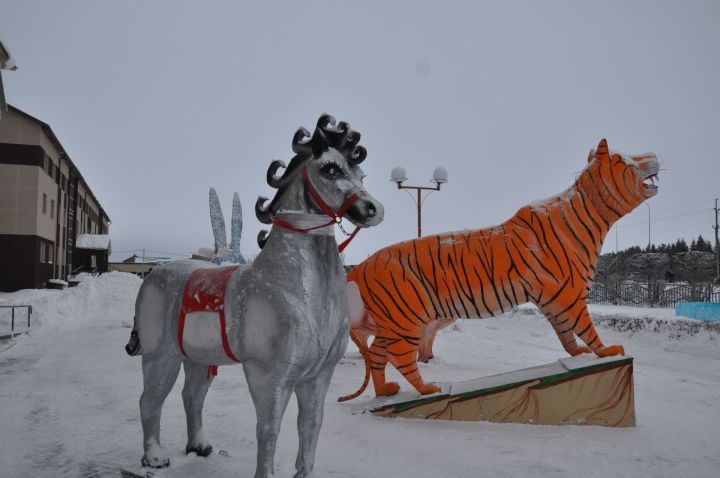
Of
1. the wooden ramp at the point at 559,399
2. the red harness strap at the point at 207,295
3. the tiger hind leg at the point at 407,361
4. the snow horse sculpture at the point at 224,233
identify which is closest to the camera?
the red harness strap at the point at 207,295

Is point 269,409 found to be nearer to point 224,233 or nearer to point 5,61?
point 224,233

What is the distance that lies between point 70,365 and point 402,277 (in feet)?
17.1

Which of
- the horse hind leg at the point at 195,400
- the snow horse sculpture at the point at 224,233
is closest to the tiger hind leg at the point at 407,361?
the horse hind leg at the point at 195,400

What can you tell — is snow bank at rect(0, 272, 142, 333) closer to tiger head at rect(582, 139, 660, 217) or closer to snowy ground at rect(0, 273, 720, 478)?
snowy ground at rect(0, 273, 720, 478)

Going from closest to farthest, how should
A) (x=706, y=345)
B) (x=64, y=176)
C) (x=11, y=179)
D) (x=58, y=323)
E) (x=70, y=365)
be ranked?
1. (x=70, y=365)
2. (x=706, y=345)
3. (x=58, y=323)
4. (x=11, y=179)
5. (x=64, y=176)

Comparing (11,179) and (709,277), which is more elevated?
(11,179)

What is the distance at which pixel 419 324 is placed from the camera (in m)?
5.45

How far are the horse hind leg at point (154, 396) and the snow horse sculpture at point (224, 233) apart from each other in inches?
146

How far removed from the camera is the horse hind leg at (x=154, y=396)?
3.51 m

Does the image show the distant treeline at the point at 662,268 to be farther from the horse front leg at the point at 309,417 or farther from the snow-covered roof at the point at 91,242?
the snow-covered roof at the point at 91,242

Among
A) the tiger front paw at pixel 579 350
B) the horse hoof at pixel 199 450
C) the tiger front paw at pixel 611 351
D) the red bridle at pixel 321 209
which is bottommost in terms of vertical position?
the horse hoof at pixel 199 450

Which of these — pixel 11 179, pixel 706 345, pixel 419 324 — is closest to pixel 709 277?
pixel 706 345

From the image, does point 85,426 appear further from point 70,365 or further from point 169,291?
point 70,365

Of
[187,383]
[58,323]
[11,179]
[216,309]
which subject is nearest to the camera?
[216,309]
